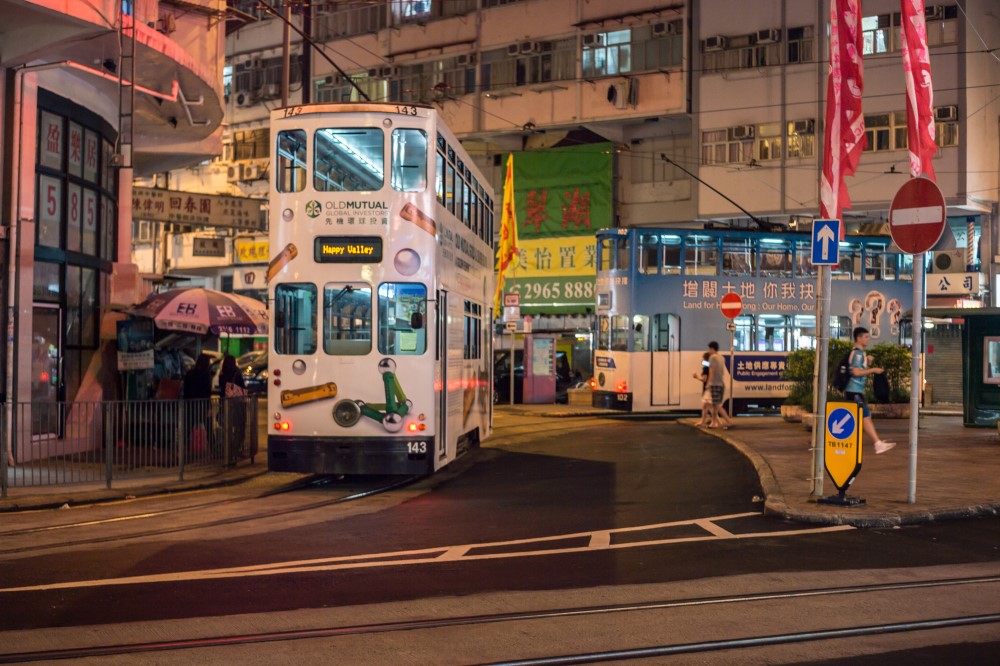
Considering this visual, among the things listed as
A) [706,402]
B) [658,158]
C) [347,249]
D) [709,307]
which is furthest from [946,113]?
[347,249]

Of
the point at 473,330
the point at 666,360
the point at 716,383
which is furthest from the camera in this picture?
the point at 666,360

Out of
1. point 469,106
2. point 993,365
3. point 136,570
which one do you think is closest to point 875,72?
point 469,106

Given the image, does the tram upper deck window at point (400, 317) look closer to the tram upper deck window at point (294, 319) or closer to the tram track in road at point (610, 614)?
the tram upper deck window at point (294, 319)

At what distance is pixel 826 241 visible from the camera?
41.8 ft

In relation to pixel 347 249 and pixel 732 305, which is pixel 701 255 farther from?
pixel 347 249

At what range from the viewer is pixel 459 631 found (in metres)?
7.23

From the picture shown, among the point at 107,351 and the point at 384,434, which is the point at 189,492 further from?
the point at 107,351

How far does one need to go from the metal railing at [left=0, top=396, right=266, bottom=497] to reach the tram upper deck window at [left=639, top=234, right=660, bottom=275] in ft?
49.7

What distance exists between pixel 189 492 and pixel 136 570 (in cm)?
615

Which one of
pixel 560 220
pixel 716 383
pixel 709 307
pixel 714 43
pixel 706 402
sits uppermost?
pixel 714 43

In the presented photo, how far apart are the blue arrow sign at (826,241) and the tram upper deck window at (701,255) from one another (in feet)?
55.0

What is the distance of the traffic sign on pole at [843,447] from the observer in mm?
12180

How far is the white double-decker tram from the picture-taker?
48.0ft

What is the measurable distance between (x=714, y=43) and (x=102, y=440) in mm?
29384
